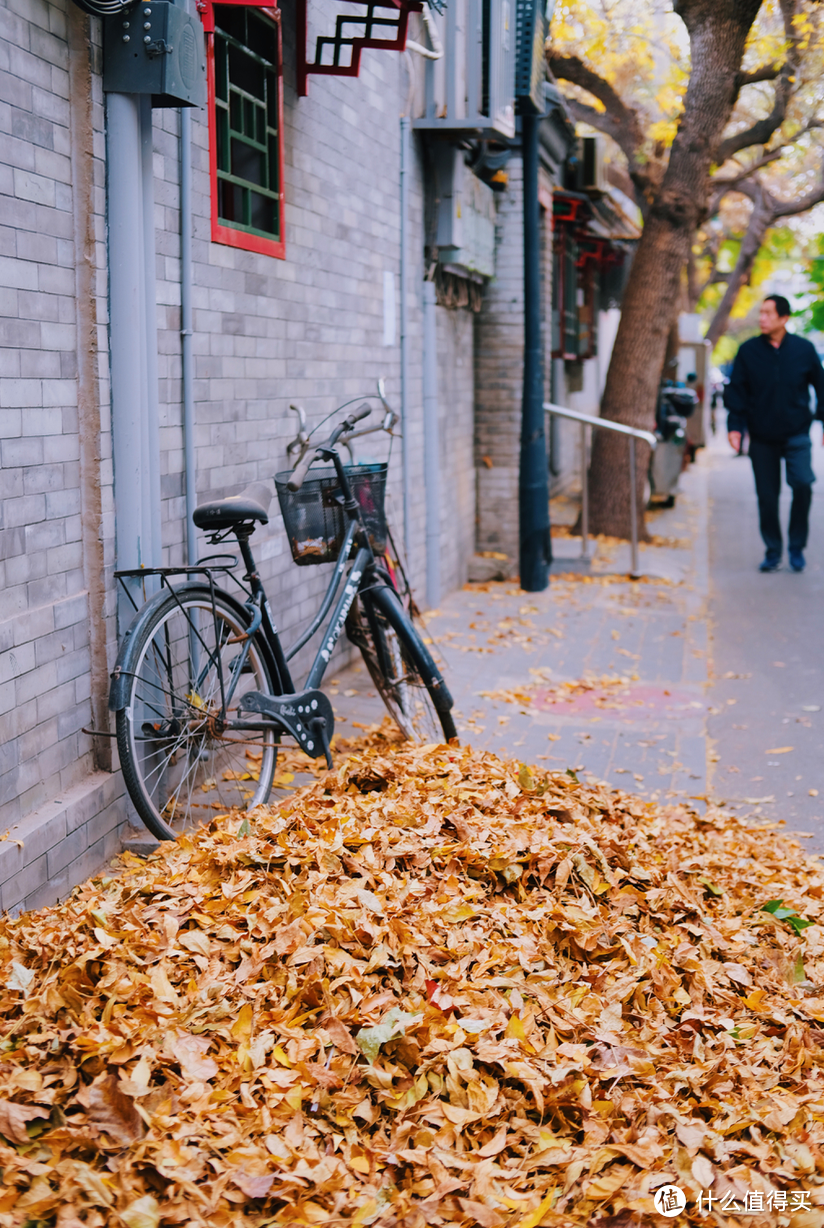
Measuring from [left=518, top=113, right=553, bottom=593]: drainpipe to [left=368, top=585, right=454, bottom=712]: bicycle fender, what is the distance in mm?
4911

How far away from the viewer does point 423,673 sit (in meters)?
5.32

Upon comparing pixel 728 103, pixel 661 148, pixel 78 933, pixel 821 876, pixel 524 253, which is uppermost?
pixel 661 148

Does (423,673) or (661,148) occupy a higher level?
(661,148)

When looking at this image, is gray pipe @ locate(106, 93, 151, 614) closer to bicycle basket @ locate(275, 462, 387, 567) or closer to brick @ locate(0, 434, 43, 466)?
brick @ locate(0, 434, 43, 466)

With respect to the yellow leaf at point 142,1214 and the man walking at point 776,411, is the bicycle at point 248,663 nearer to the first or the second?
the yellow leaf at point 142,1214

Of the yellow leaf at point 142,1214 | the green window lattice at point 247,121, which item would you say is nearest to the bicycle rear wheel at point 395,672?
the green window lattice at point 247,121

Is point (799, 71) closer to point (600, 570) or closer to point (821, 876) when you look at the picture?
point (600, 570)

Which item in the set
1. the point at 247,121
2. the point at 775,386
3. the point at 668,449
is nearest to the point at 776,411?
the point at 775,386

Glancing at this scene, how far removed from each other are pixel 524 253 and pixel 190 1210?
9276 millimetres

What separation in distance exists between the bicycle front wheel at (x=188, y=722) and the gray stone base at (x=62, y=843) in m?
0.17

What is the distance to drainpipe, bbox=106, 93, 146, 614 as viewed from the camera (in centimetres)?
408

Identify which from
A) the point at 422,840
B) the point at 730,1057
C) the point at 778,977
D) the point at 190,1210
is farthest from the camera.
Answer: the point at 422,840

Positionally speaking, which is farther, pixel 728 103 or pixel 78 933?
pixel 728 103

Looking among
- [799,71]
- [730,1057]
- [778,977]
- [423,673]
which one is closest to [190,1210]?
[730,1057]
